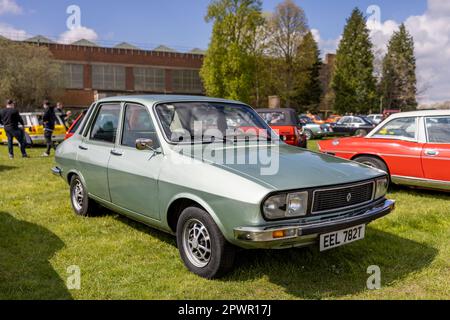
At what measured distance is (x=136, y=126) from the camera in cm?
482

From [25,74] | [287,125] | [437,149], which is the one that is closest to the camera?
[437,149]

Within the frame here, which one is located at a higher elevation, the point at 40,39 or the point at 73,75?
the point at 40,39

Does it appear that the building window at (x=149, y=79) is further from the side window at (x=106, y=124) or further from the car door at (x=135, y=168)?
the car door at (x=135, y=168)

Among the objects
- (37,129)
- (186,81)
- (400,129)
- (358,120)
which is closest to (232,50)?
(186,81)

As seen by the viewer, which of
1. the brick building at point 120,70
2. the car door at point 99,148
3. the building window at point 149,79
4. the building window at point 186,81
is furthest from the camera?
the building window at point 186,81

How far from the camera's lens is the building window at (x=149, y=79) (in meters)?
57.0

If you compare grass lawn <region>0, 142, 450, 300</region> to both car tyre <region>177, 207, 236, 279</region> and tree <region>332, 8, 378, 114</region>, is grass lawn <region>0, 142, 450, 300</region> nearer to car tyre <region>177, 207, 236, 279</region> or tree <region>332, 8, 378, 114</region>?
car tyre <region>177, 207, 236, 279</region>

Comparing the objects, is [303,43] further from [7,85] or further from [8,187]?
[8,187]

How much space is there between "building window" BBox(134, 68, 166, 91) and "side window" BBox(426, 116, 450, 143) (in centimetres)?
5270

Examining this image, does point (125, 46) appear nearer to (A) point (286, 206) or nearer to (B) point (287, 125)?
(B) point (287, 125)

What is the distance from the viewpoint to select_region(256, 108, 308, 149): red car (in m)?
12.3

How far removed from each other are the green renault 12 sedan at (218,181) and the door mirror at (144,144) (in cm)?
1

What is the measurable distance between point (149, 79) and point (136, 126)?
5518 cm

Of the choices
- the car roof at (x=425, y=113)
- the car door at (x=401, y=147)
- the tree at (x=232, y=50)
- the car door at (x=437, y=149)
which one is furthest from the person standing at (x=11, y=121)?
the tree at (x=232, y=50)
